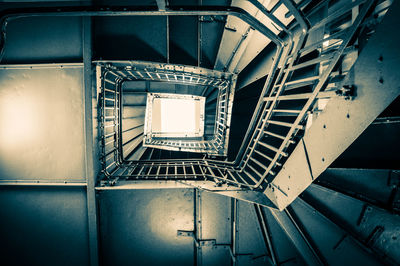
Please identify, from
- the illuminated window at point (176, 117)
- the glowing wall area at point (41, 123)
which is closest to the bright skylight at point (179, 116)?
the illuminated window at point (176, 117)

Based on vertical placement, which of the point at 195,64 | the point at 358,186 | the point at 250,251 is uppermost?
the point at 195,64

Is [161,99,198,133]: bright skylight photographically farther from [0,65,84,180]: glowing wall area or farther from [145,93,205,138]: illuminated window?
[0,65,84,180]: glowing wall area

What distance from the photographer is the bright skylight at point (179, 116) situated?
22.4 feet

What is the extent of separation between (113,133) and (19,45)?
2.01 m

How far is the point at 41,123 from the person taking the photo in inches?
120

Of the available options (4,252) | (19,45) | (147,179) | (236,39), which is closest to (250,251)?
(147,179)

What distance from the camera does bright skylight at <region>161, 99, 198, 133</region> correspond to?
22.4 feet

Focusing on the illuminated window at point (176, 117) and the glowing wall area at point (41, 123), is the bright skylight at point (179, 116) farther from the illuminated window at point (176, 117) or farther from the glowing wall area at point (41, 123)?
the glowing wall area at point (41, 123)

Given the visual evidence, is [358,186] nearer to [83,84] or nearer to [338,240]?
[338,240]

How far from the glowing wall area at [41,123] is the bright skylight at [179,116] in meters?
3.75

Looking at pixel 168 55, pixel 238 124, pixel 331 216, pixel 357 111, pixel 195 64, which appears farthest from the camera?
pixel 238 124

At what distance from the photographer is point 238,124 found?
18.0ft

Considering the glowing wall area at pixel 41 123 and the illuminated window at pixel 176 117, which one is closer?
the glowing wall area at pixel 41 123

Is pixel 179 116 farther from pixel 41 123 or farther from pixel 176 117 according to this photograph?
pixel 41 123
